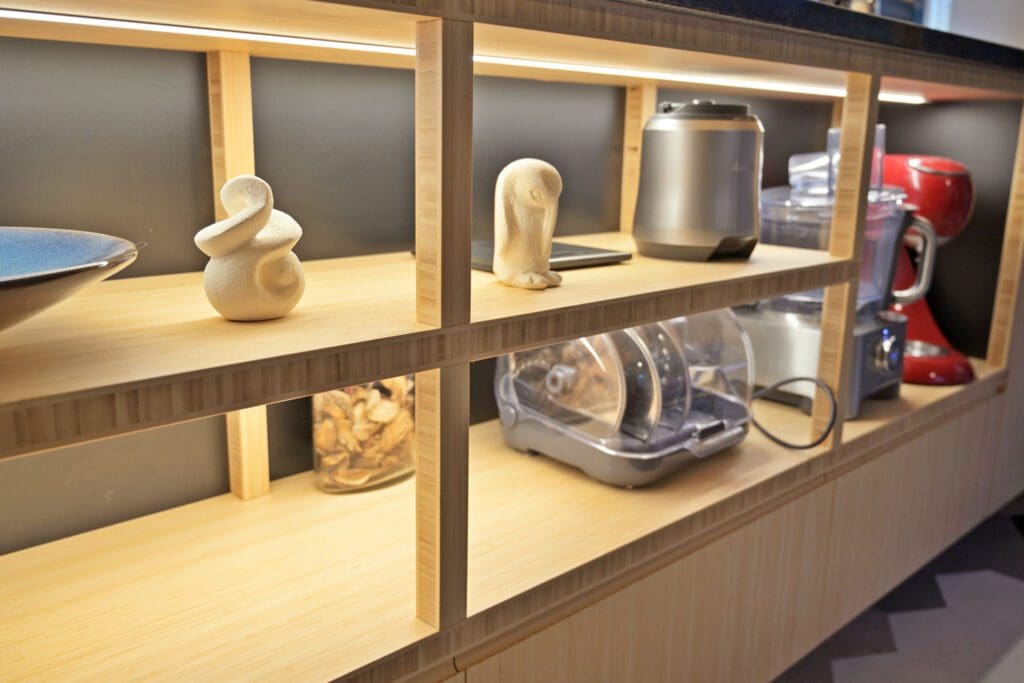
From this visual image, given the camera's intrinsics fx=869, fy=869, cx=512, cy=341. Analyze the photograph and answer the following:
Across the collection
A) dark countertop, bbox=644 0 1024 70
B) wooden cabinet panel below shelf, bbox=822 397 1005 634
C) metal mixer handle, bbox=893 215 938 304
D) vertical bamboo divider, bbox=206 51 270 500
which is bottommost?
wooden cabinet panel below shelf, bbox=822 397 1005 634

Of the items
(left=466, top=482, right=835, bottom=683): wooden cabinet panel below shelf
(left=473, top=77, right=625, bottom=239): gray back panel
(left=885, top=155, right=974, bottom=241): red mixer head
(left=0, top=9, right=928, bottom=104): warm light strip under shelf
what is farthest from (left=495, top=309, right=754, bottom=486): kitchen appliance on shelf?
(left=885, top=155, right=974, bottom=241): red mixer head

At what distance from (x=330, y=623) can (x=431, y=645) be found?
105 millimetres

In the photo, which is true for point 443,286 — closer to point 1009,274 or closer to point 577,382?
point 577,382

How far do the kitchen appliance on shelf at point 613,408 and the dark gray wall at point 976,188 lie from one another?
3.31 feet

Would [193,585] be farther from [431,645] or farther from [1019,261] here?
[1019,261]

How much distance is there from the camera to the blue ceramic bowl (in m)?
0.56

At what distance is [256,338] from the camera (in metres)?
0.74

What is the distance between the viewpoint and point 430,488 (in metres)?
0.83

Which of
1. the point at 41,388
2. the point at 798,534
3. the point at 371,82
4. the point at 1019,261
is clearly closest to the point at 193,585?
the point at 41,388

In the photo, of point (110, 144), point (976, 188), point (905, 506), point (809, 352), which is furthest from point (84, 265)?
point (976, 188)

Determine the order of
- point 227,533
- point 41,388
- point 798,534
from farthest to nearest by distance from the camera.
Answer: point 798,534 < point 227,533 < point 41,388

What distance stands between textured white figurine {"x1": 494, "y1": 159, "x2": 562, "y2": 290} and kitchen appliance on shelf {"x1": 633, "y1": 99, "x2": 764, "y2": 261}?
0.97 ft

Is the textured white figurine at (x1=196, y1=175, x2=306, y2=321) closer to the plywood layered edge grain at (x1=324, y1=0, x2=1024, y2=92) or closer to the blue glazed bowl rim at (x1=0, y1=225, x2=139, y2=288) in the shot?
the blue glazed bowl rim at (x1=0, y1=225, x2=139, y2=288)

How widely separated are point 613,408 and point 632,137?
1.83 ft
